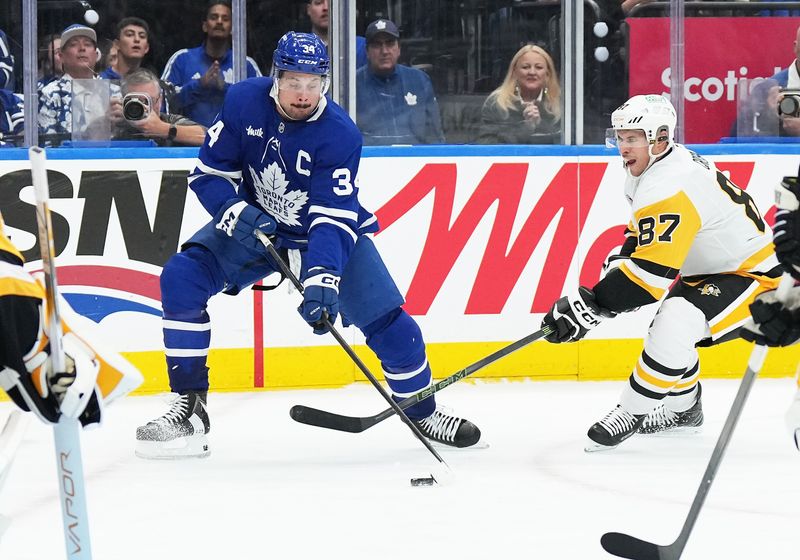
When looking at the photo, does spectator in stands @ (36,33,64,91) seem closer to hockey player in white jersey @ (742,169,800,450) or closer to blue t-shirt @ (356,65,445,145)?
blue t-shirt @ (356,65,445,145)

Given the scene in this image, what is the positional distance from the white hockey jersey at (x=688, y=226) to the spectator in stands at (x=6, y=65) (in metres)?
2.16

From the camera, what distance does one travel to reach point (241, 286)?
3545mm

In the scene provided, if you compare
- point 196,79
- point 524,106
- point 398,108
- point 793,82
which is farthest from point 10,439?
point 793,82

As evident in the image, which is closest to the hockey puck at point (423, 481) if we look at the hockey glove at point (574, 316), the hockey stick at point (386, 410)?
the hockey stick at point (386, 410)

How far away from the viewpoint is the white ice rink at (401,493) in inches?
100

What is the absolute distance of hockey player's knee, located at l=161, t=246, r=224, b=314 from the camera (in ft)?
11.0

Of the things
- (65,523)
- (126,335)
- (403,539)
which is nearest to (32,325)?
(65,523)

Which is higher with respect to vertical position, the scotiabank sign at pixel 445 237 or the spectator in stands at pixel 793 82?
the spectator in stands at pixel 793 82

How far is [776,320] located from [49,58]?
9.66 feet

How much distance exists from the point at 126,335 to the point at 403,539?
1.95 meters

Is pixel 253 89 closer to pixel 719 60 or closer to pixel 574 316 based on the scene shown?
pixel 574 316

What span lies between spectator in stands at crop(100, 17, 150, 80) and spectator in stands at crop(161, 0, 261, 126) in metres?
0.10

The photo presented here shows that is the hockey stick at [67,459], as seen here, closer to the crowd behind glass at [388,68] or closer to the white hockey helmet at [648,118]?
the white hockey helmet at [648,118]

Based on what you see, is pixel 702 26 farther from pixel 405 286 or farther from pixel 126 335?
pixel 126 335
